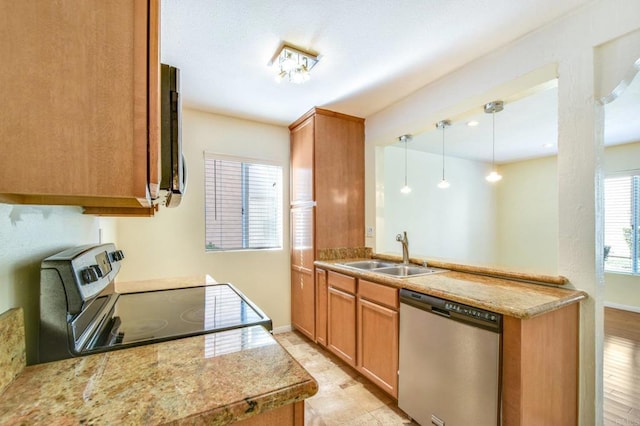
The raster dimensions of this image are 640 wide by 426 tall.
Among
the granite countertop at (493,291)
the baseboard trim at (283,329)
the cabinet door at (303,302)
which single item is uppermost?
the granite countertop at (493,291)

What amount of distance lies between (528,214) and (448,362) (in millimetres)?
5239

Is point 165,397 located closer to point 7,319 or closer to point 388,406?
point 7,319

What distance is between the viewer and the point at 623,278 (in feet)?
14.3

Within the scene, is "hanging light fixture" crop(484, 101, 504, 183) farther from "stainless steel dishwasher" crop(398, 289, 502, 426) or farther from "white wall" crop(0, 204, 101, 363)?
"white wall" crop(0, 204, 101, 363)

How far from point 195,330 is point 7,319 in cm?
48

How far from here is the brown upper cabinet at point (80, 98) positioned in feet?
1.71

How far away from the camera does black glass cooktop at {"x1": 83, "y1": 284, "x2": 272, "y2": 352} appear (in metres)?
0.96

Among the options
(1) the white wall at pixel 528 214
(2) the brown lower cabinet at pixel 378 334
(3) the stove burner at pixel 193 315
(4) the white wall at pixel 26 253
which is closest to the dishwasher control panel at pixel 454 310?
(2) the brown lower cabinet at pixel 378 334

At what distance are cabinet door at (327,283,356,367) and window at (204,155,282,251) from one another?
1130mm

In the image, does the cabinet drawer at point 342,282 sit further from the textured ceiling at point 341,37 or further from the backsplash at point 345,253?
the textured ceiling at point 341,37

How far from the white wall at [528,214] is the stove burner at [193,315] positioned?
215 inches

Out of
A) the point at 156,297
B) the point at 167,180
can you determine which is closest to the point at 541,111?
the point at 167,180

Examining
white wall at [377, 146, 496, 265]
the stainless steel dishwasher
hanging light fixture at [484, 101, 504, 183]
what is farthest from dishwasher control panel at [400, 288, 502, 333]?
white wall at [377, 146, 496, 265]

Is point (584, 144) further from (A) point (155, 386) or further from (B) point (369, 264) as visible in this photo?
(A) point (155, 386)
